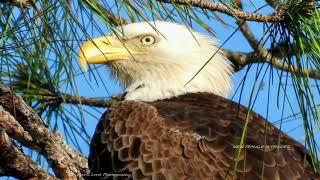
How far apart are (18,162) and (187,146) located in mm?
992

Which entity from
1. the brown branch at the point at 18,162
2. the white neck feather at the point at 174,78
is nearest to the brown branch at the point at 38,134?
the brown branch at the point at 18,162

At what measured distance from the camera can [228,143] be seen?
3818 millimetres

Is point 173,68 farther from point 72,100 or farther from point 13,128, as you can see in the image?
point 13,128

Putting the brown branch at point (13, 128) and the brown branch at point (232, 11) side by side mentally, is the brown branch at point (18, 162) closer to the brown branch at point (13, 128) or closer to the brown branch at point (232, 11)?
the brown branch at point (13, 128)

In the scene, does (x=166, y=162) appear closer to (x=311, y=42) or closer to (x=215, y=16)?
(x=215, y=16)

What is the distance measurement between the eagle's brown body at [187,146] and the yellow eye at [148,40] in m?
1.02

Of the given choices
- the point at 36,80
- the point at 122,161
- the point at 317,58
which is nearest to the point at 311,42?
the point at 317,58

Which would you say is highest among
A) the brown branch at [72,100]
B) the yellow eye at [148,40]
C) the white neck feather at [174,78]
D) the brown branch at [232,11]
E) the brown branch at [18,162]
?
the yellow eye at [148,40]

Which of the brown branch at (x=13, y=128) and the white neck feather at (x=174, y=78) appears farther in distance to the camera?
the white neck feather at (x=174, y=78)

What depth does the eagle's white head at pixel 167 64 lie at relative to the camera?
17.6ft

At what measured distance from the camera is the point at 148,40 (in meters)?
5.46

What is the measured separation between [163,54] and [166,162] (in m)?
1.80

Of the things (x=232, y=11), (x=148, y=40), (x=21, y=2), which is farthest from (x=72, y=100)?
(x=232, y=11)

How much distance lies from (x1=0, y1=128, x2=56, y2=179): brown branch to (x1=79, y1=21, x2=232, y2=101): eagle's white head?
87.4 inches
